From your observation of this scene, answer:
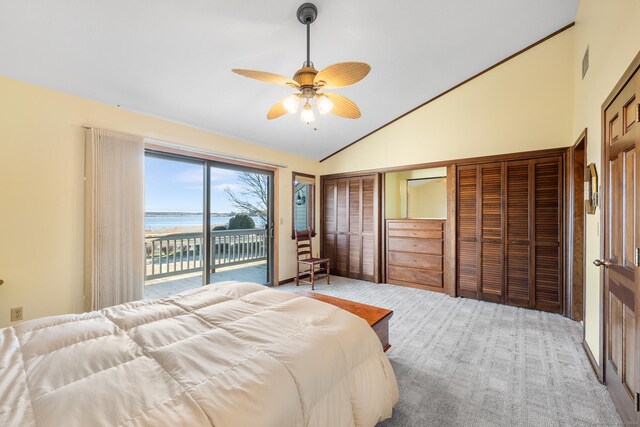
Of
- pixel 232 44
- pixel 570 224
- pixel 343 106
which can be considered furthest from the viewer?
pixel 570 224

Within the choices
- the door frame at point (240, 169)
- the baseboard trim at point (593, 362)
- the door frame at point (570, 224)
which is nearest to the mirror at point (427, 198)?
the door frame at point (570, 224)

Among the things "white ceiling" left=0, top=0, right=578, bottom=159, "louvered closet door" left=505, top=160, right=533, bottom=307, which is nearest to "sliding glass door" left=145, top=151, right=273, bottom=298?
"white ceiling" left=0, top=0, right=578, bottom=159

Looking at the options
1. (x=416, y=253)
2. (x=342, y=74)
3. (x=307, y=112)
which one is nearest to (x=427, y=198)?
(x=416, y=253)

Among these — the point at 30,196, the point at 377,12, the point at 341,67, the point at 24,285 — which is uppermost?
the point at 377,12

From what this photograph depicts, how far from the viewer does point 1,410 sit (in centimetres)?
83

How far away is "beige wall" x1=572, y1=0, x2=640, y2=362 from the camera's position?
1.62 m

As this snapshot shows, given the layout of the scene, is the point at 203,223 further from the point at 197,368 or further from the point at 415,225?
the point at 415,225

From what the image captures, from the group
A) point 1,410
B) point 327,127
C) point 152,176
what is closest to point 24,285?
point 152,176

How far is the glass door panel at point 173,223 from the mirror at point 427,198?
3.64 metres

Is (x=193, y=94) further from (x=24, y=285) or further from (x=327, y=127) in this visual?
(x=24, y=285)

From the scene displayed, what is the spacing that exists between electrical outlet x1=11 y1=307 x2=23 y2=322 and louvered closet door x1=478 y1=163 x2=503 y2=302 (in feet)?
16.8

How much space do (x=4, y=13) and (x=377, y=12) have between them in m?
2.75

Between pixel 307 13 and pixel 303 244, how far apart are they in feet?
11.8

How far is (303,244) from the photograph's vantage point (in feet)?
16.6
